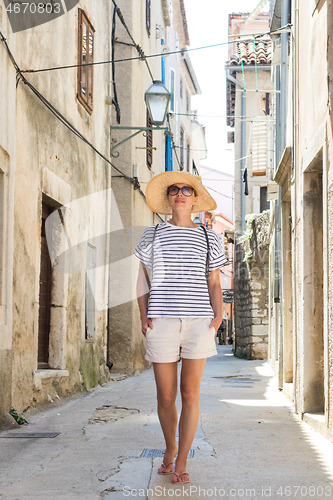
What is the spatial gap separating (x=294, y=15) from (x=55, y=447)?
550cm

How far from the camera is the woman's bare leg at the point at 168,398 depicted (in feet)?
Answer: 13.9

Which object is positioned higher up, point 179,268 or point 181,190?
point 181,190

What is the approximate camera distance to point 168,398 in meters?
4.26

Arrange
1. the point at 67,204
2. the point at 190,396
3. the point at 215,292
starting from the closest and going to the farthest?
1. the point at 190,396
2. the point at 215,292
3. the point at 67,204

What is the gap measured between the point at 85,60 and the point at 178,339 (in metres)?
7.40

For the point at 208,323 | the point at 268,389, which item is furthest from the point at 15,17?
the point at 268,389

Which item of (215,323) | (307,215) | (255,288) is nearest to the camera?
(215,323)

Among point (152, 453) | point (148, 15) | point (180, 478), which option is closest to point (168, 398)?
point (180, 478)

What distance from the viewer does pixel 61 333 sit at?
920 cm

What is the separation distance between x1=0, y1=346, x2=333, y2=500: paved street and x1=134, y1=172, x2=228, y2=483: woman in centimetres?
28

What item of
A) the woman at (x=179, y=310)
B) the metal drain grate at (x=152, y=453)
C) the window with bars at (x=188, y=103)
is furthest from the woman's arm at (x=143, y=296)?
→ the window with bars at (x=188, y=103)

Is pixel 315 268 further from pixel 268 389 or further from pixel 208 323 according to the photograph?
pixel 268 389

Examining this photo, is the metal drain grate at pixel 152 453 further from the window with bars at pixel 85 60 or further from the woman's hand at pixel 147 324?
the window with bars at pixel 85 60

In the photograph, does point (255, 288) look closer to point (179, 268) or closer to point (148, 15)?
point (148, 15)
